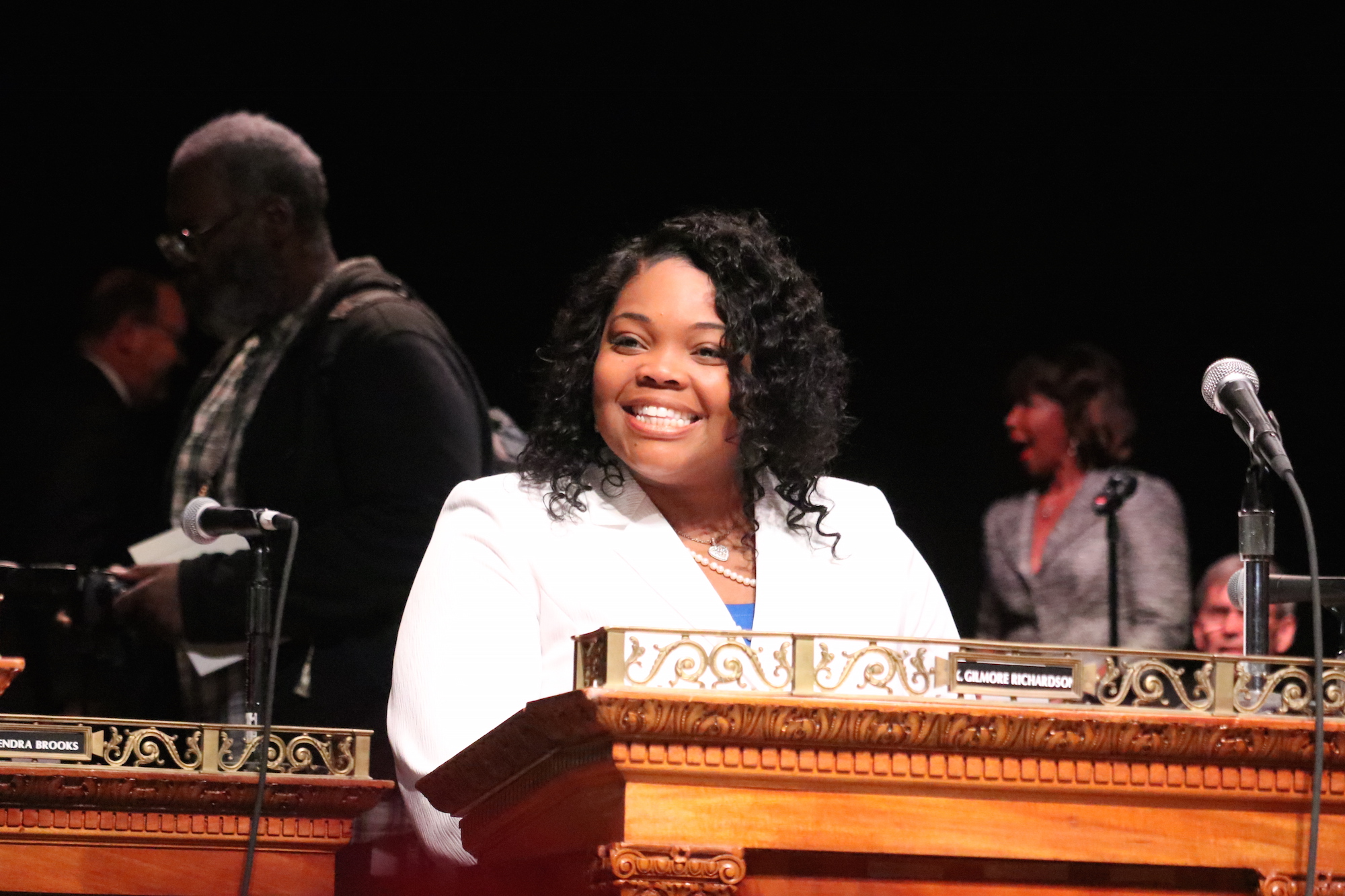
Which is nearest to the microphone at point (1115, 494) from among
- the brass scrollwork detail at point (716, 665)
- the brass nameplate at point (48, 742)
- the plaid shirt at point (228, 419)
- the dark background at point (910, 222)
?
the dark background at point (910, 222)

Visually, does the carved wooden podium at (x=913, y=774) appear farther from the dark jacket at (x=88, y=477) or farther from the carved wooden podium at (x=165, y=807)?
the dark jacket at (x=88, y=477)

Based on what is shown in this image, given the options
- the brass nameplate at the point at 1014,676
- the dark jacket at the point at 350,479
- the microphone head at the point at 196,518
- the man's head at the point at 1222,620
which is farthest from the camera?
the man's head at the point at 1222,620

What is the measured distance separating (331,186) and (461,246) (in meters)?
0.36

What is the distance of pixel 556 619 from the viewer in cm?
195

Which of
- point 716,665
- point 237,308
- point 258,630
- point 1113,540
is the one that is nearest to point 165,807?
point 258,630

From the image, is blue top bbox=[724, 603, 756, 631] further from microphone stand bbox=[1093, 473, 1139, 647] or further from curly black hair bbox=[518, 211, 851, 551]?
microphone stand bbox=[1093, 473, 1139, 647]

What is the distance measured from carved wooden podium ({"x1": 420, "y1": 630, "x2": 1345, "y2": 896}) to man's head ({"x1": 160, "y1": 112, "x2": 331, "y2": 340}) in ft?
8.32

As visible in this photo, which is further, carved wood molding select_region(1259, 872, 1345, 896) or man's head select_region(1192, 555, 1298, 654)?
man's head select_region(1192, 555, 1298, 654)

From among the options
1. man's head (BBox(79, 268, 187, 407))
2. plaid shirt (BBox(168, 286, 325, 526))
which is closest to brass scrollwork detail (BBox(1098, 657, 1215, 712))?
plaid shirt (BBox(168, 286, 325, 526))

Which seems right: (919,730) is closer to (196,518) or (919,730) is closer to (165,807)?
(165,807)

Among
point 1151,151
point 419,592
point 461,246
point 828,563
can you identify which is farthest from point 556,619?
point 1151,151

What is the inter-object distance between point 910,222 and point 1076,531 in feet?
4.02

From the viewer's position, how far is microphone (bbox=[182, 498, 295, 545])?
2516 mm

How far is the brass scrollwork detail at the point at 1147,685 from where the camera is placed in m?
1.38
